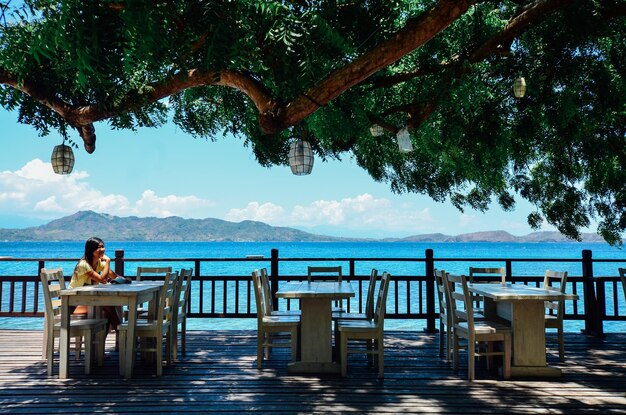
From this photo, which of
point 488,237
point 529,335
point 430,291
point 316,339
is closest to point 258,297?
point 316,339

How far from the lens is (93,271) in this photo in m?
5.93

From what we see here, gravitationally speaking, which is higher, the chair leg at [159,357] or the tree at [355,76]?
the tree at [355,76]

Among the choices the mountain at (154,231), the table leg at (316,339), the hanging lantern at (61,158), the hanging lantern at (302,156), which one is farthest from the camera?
the mountain at (154,231)

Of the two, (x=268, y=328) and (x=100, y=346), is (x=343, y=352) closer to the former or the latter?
(x=268, y=328)

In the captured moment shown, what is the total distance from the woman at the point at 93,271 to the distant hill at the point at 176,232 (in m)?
74.6

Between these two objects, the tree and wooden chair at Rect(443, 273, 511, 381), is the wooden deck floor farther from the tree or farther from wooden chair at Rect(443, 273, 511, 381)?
the tree

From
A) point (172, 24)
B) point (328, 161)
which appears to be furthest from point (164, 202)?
point (172, 24)

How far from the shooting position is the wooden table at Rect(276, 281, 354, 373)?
519cm

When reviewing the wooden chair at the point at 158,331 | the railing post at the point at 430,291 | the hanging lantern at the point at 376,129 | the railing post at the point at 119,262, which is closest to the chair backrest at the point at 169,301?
the wooden chair at the point at 158,331

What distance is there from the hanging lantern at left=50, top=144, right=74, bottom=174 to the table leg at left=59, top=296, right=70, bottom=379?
178cm

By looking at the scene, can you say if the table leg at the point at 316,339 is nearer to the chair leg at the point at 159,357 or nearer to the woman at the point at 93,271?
the chair leg at the point at 159,357

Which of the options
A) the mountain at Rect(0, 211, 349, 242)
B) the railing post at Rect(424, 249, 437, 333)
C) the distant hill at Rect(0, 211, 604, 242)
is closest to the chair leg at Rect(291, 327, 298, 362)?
the railing post at Rect(424, 249, 437, 333)

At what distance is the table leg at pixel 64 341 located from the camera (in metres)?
5.04

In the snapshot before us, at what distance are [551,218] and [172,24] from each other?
895cm
